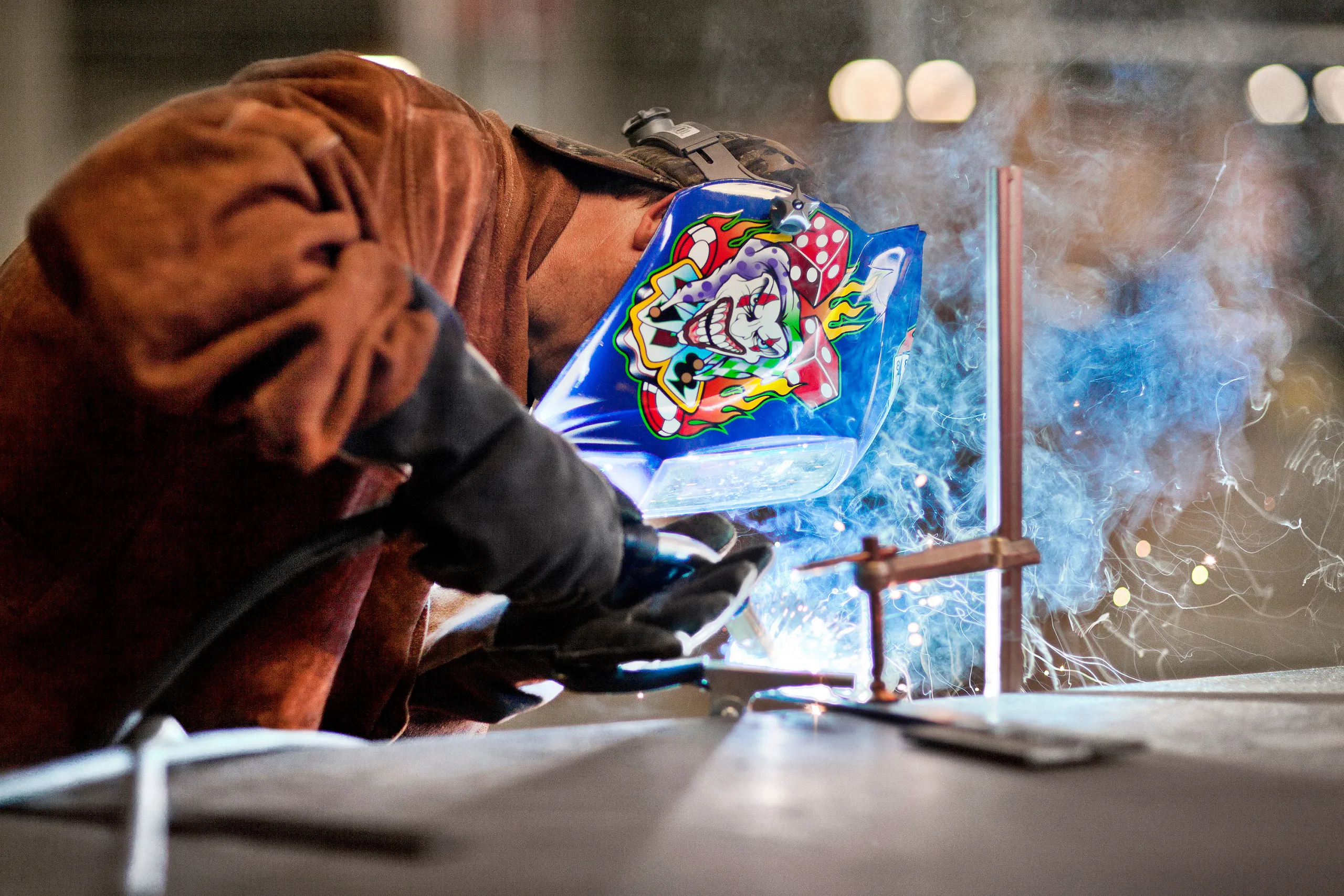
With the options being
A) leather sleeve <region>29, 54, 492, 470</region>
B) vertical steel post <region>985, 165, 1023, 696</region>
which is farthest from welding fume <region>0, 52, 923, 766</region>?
vertical steel post <region>985, 165, 1023, 696</region>

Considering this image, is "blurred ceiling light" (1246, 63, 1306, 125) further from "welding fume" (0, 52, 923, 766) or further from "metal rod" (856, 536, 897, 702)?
"metal rod" (856, 536, 897, 702)

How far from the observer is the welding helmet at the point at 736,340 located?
3.61 feet

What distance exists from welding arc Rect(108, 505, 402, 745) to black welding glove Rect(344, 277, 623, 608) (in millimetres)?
30

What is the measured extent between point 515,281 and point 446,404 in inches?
18.5

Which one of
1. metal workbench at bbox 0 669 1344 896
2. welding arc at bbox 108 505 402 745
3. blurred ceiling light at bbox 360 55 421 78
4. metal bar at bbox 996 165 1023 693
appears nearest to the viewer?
metal workbench at bbox 0 669 1344 896

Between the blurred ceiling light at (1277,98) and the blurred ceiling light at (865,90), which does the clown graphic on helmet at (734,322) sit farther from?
the blurred ceiling light at (1277,98)

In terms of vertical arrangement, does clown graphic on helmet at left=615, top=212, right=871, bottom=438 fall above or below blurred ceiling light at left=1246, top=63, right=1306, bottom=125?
below

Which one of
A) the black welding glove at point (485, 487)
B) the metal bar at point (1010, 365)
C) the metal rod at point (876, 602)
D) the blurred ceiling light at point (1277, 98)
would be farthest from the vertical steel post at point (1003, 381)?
the blurred ceiling light at point (1277, 98)

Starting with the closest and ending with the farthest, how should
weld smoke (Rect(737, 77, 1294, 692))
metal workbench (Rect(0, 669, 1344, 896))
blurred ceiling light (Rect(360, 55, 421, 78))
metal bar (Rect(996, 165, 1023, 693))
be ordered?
metal workbench (Rect(0, 669, 1344, 896)) → metal bar (Rect(996, 165, 1023, 693)) → blurred ceiling light (Rect(360, 55, 421, 78)) → weld smoke (Rect(737, 77, 1294, 692))

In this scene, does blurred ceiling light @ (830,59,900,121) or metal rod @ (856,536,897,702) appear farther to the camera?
blurred ceiling light @ (830,59,900,121)

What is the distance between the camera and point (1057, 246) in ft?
4.69

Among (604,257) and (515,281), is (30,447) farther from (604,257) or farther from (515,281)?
(604,257)

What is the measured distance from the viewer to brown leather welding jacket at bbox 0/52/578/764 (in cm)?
50

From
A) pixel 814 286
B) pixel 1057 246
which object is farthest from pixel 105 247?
pixel 1057 246
